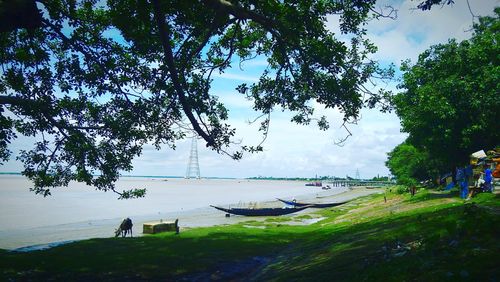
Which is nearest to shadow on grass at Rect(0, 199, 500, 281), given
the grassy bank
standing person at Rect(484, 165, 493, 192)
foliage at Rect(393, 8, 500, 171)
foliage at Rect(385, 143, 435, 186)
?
the grassy bank

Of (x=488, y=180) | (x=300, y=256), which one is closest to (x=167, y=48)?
(x=300, y=256)

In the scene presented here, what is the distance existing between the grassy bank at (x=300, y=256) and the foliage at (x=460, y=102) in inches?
447

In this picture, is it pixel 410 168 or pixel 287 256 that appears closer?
pixel 287 256

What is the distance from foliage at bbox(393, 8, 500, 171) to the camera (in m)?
25.4

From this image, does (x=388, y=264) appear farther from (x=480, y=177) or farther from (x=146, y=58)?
(x=480, y=177)

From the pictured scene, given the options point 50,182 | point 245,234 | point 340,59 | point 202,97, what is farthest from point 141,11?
point 245,234

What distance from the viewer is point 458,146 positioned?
2805 centimetres

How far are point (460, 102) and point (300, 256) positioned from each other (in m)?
19.4

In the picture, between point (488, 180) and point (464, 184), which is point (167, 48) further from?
point (464, 184)

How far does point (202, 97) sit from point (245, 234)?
14.2 meters

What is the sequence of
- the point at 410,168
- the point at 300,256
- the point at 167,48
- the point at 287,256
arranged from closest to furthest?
the point at 167,48 → the point at 300,256 → the point at 287,256 → the point at 410,168

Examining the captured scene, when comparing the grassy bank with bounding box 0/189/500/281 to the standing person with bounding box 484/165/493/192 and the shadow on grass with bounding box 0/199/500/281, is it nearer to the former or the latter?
the shadow on grass with bounding box 0/199/500/281

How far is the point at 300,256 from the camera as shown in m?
15.4

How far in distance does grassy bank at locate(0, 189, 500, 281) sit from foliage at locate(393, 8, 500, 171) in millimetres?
11344
